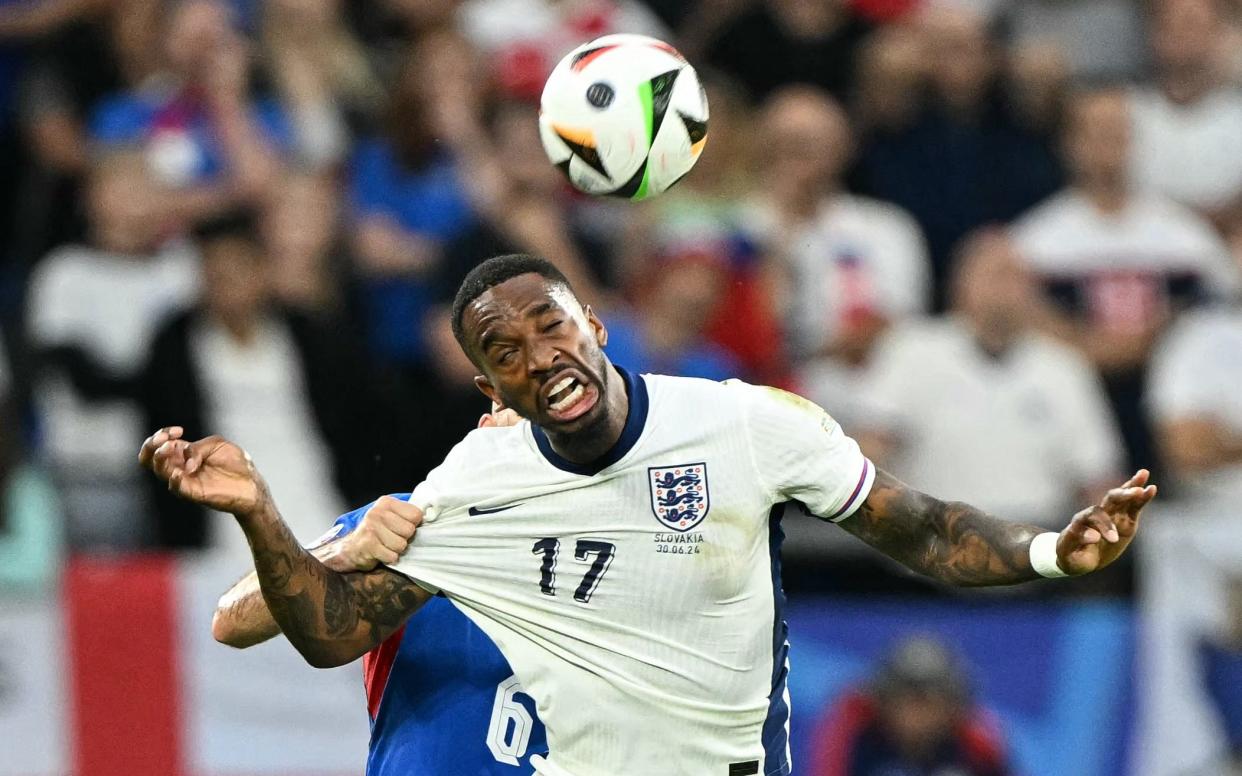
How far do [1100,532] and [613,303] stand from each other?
561 cm

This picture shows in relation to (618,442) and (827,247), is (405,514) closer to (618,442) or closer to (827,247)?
(618,442)

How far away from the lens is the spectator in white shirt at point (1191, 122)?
11.7 meters

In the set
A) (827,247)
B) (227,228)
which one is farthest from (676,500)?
(827,247)

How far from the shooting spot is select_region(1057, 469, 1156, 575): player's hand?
4.96m

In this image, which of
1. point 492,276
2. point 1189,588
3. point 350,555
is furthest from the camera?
point 1189,588

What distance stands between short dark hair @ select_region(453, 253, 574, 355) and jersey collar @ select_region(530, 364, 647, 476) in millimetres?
342

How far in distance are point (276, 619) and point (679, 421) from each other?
3.86ft

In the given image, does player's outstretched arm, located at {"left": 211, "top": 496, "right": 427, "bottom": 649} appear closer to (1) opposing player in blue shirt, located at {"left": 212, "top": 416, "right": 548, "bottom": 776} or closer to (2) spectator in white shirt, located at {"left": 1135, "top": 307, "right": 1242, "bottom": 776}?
(1) opposing player in blue shirt, located at {"left": 212, "top": 416, "right": 548, "bottom": 776}

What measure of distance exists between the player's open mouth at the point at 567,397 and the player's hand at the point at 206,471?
758mm

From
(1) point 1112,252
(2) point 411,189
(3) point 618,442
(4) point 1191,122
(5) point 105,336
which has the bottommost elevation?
(3) point 618,442

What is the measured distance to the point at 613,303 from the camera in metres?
10.4

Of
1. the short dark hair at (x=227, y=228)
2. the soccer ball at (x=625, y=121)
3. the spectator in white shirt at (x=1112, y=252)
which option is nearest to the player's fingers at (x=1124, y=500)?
the soccer ball at (x=625, y=121)

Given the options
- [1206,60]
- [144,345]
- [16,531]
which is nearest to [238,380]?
[144,345]

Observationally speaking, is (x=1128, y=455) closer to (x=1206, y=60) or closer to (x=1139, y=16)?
(x=1206, y=60)
